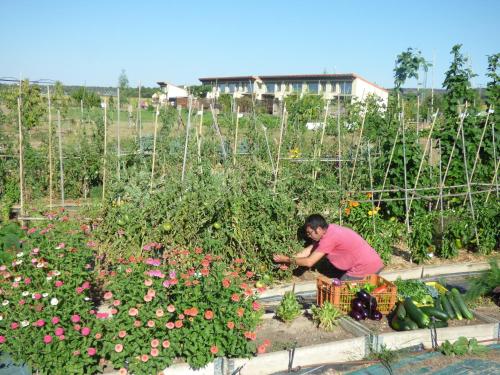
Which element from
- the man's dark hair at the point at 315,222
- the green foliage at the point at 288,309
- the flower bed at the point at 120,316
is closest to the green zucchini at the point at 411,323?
the green foliage at the point at 288,309

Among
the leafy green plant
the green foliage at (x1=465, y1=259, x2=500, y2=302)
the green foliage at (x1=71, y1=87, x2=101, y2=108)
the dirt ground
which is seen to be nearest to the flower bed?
the dirt ground

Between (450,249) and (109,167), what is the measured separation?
15.5 feet

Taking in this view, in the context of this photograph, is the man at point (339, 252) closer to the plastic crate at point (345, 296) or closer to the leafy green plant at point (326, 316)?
the plastic crate at point (345, 296)

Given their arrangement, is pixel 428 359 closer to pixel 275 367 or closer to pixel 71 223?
pixel 275 367

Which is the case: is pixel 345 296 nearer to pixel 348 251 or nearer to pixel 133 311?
pixel 348 251

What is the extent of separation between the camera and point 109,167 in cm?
661

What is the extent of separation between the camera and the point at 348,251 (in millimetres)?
5809

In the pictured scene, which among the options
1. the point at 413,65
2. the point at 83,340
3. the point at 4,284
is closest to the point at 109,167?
the point at 4,284

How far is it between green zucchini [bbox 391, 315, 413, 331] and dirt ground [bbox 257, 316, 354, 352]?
460mm

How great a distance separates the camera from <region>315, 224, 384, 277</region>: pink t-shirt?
573 centimetres

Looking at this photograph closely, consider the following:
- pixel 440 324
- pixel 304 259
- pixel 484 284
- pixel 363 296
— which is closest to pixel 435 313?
pixel 440 324

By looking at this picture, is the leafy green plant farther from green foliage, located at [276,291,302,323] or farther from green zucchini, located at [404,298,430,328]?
green zucchini, located at [404,298,430,328]

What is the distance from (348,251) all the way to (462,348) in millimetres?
1502

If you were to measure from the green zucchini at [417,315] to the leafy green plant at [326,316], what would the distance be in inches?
26.1
